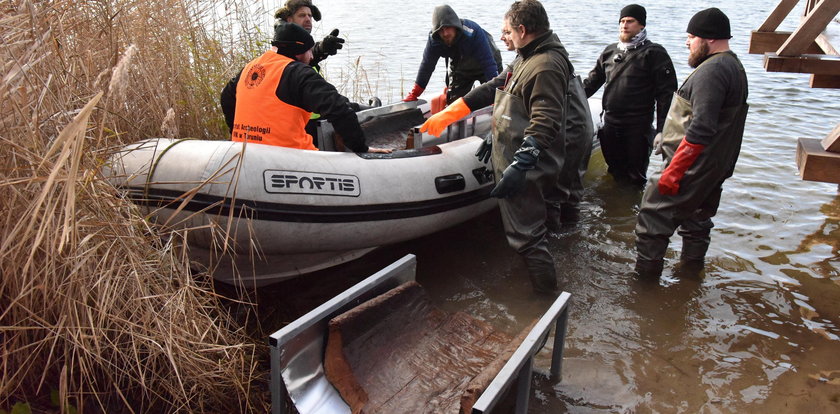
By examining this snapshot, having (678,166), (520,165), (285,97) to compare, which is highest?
(285,97)

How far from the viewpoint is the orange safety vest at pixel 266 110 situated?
3.29m

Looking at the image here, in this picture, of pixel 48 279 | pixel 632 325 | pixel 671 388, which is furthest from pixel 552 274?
pixel 48 279

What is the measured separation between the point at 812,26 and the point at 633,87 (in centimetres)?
177

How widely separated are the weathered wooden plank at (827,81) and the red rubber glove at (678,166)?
1.28 metres

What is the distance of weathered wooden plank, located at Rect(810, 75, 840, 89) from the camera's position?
381cm

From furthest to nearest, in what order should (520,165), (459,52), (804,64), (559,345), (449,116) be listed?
1. (459,52)
2. (449,116)
3. (520,165)
4. (804,64)
5. (559,345)

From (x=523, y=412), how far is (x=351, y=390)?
682 millimetres

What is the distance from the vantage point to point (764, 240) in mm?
4500

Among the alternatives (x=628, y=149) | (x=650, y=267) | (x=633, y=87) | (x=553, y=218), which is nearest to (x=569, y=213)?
(x=553, y=218)

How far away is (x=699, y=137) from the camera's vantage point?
10.6ft

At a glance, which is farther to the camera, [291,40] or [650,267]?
[650,267]

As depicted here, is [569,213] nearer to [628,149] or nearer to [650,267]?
[628,149]

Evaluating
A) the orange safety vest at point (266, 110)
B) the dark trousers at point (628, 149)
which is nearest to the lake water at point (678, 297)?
the dark trousers at point (628, 149)

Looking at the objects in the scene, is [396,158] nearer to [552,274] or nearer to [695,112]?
[552,274]
